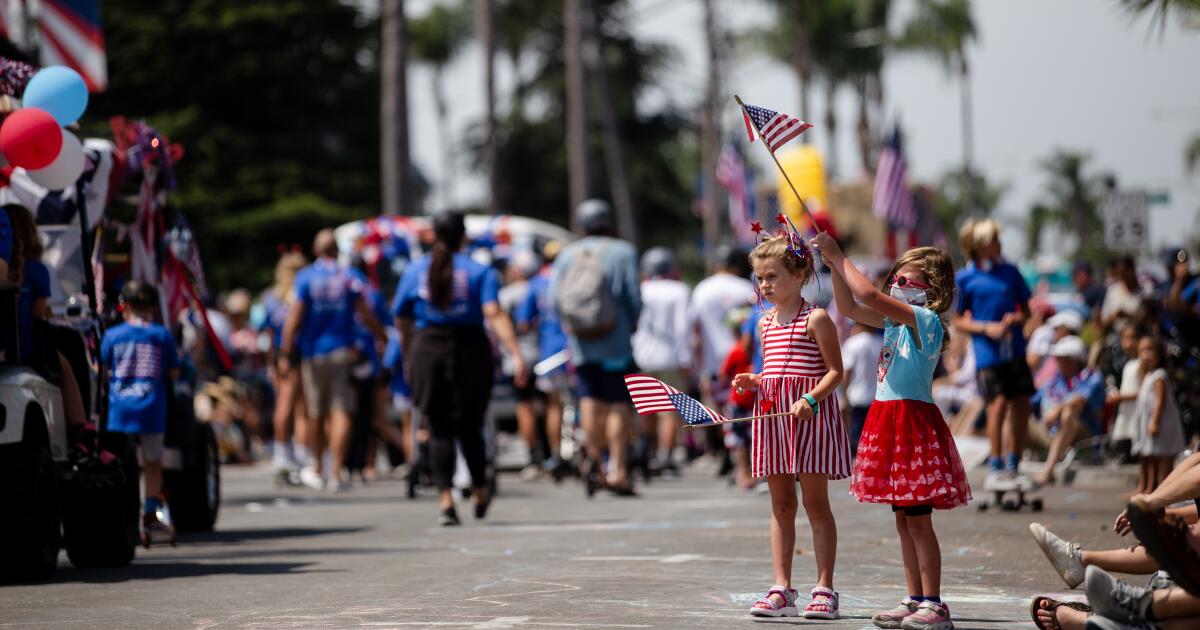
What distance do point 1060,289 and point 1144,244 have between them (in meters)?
48.4

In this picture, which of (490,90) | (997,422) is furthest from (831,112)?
(997,422)

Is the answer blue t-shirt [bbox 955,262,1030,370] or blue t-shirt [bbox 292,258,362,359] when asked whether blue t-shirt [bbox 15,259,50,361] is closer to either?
blue t-shirt [bbox 955,262,1030,370]

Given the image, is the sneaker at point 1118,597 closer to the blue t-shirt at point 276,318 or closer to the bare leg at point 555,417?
the bare leg at point 555,417

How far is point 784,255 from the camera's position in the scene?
25.9 feet

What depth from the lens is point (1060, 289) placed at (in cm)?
7219

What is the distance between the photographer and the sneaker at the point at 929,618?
23.4 feet

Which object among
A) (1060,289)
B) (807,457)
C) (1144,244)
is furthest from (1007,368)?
(1060,289)

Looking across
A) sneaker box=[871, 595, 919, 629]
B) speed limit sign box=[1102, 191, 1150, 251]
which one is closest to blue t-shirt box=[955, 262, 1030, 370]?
sneaker box=[871, 595, 919, 629]

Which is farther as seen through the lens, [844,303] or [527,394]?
[527,394]

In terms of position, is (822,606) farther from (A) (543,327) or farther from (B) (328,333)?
(A) (543,327)

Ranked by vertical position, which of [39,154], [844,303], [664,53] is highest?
[664,53]

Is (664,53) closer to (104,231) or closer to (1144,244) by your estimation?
(1144,244)

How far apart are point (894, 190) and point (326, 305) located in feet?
55.2

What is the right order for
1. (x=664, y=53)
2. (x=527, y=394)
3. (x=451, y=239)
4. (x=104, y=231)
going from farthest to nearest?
1. (x=664, y=53)
2. (x=527, y=394)
3. (x=451, y=239)
4. (x=104, y=231)
